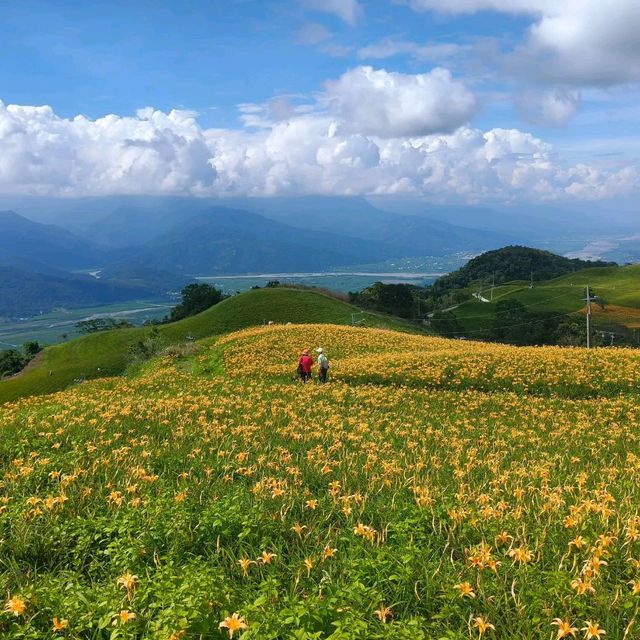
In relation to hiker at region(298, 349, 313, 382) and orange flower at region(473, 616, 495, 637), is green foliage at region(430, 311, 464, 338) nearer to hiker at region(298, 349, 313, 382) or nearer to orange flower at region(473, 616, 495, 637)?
hiker at region(298, 349, 313, 382)

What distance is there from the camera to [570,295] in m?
137

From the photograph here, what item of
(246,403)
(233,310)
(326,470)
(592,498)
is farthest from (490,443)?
(233,310)

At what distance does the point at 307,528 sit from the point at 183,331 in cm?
5904

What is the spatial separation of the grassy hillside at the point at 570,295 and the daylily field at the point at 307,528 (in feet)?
344

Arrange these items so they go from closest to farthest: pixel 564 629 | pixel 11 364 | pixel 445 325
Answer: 1. pixel 564 629
2. pixel 11 364
3. pixel 445 325

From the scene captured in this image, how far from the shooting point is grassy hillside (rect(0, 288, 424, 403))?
55.8 meters

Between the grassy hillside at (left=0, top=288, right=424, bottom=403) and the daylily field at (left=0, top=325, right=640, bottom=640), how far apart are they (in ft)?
150

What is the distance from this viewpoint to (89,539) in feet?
18.1

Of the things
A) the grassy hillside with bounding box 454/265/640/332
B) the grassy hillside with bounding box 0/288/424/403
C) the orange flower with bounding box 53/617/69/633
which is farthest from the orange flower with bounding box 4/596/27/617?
the grassy hillside with bounding box 454/265/640/332

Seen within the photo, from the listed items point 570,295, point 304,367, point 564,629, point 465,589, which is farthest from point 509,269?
point 564,629

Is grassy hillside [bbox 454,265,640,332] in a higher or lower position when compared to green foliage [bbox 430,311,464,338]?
higher

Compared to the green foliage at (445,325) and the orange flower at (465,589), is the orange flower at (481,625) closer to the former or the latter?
the orange flower at (465,589)

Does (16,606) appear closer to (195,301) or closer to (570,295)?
(195,301)

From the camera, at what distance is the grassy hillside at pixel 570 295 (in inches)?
4484
